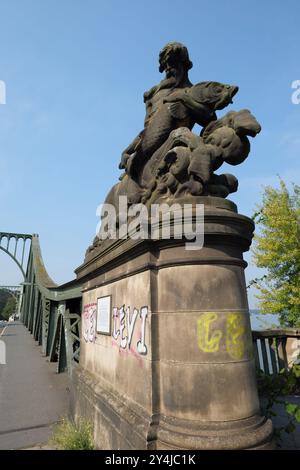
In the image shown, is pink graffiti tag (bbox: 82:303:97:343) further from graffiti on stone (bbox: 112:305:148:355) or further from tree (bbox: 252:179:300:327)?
tree (bbox: 252:179:300:327)

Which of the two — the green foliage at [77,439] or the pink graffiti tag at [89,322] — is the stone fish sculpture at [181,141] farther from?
the green foliage at [77,439]

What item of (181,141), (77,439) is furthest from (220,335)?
(77,439)

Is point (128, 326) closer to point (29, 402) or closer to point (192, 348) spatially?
point (192, 348)

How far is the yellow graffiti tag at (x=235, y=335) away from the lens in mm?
3229

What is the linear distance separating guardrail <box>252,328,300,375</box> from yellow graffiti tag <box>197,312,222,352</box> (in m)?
4.27

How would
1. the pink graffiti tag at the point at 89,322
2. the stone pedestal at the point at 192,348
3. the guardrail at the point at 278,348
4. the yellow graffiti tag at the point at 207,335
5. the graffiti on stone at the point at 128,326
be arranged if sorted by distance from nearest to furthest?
the stone pedestal at the point at 192,348
the yellow graffiti tag at the point at 207,335
the graffiti on stone at the point at 128,326
the pink graffiti tag at the point at 89,322
the guardrail at the point at 278,348

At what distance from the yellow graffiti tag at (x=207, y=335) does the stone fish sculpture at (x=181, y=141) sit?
4.65ft

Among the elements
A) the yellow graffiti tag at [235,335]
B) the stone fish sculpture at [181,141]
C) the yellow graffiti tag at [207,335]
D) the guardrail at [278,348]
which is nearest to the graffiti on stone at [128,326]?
the yellow graffiti tag at [207,335]

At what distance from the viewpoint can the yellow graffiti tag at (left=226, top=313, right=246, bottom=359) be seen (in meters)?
3.23

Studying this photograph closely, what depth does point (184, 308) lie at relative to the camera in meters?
3.36

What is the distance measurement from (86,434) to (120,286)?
2.35m

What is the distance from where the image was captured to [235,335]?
3281mm
